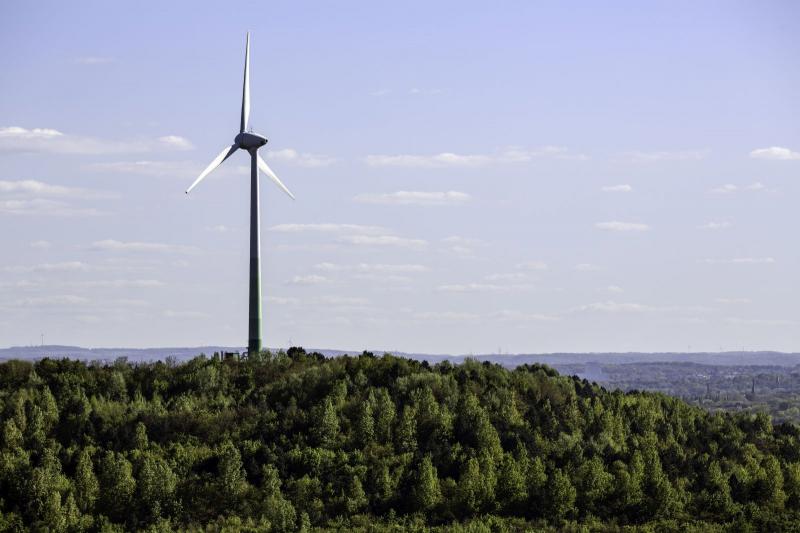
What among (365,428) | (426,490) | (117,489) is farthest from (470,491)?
(117,489)

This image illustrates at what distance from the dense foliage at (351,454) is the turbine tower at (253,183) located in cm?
476

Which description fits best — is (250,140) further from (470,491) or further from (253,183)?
(470,491)

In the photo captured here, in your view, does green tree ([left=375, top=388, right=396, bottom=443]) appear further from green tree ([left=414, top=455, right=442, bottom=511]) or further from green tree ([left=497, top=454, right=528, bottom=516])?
green tree ([left=497, top=454, right=528, bottom=516])

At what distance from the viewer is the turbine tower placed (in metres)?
164

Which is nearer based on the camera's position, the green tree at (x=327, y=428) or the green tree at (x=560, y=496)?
the green tree at (x=560, y=496)

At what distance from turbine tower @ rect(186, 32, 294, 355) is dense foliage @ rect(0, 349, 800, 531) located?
4.76 metres

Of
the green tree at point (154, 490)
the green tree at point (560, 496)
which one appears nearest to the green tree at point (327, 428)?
the green tree at point (154, 490)

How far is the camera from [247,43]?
170500mm

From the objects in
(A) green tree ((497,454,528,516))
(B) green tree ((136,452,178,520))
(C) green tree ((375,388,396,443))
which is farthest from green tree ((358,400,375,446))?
(B) green tree ((136,452,178,520))

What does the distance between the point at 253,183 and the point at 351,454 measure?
35950 mm

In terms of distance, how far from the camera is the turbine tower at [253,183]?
16350 centimetres

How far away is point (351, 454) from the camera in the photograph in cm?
14962

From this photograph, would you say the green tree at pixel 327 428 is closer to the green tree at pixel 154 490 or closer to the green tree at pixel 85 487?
the green tree at pixel 154 490

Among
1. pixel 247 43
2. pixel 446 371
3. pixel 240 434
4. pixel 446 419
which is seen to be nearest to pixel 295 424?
pixel 240 434
